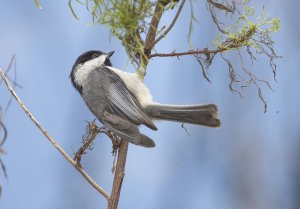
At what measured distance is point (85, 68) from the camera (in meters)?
1.66

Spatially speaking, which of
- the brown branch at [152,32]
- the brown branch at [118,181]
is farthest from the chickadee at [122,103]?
the brown branch at [152,32]

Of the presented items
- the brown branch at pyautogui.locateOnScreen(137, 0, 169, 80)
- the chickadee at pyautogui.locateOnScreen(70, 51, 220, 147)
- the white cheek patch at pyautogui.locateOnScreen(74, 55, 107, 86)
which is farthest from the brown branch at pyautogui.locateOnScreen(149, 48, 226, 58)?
the white cheek patch at pyautogui.locateOnScreen(74, 55, 107, 86)

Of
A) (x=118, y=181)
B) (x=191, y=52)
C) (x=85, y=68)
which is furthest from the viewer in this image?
(x=85, y=68)

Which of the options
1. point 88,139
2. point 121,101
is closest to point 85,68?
point 121,101

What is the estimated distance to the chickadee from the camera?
1.24 m

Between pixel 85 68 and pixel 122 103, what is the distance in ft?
1.11

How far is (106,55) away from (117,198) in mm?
869

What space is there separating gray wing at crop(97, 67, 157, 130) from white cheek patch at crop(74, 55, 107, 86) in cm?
8

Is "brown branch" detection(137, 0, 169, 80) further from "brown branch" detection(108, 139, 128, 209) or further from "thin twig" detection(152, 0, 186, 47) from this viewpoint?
"brown branch" detection(108, 139, 128, 209)

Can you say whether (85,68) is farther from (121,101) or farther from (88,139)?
(88,139)

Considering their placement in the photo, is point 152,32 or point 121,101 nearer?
point 152,32

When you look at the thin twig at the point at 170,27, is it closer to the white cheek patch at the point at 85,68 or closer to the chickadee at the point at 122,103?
the chickadee at the point at 122,103

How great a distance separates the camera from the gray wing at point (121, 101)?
130cm

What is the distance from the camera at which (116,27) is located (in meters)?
0.94
